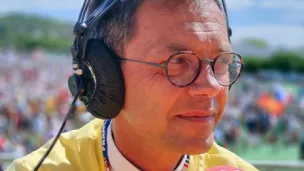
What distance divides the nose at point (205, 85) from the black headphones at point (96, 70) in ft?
0.75

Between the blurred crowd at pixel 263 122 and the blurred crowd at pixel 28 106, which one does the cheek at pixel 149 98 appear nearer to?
the blurred crowd at pixel 28 106

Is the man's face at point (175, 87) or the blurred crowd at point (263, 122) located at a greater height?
the man's face at point (175, 87)

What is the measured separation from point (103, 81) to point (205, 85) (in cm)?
32

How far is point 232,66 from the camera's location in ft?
4.63

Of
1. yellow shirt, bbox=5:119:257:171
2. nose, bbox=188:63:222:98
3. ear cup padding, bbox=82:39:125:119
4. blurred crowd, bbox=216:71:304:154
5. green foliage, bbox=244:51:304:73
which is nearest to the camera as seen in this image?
nose, bbox=188:63:222:98

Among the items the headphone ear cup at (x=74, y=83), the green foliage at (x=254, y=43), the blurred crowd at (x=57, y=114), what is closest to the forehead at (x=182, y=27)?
the headphone ear cup at (x=74, y=83)

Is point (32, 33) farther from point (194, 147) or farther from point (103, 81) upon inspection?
point (194, 147)

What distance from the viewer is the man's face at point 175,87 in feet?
4.27

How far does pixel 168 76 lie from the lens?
1.31 m

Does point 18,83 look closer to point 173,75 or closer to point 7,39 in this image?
point 173,75

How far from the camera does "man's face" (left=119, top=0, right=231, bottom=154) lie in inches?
51.3

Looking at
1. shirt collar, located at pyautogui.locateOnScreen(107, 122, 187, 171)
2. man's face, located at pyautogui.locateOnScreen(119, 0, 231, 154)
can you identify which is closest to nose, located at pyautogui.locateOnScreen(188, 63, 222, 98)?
man's face, located at pyautogui.locateOnScreen(119, 0, 231, 154)

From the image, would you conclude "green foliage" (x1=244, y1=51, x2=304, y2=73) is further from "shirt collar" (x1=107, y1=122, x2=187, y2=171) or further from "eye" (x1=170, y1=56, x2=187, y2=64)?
"eye" (x1=170, y1=56, x2=187, y2=64)

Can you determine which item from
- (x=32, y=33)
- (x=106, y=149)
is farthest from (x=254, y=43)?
(x=106, y=149)
